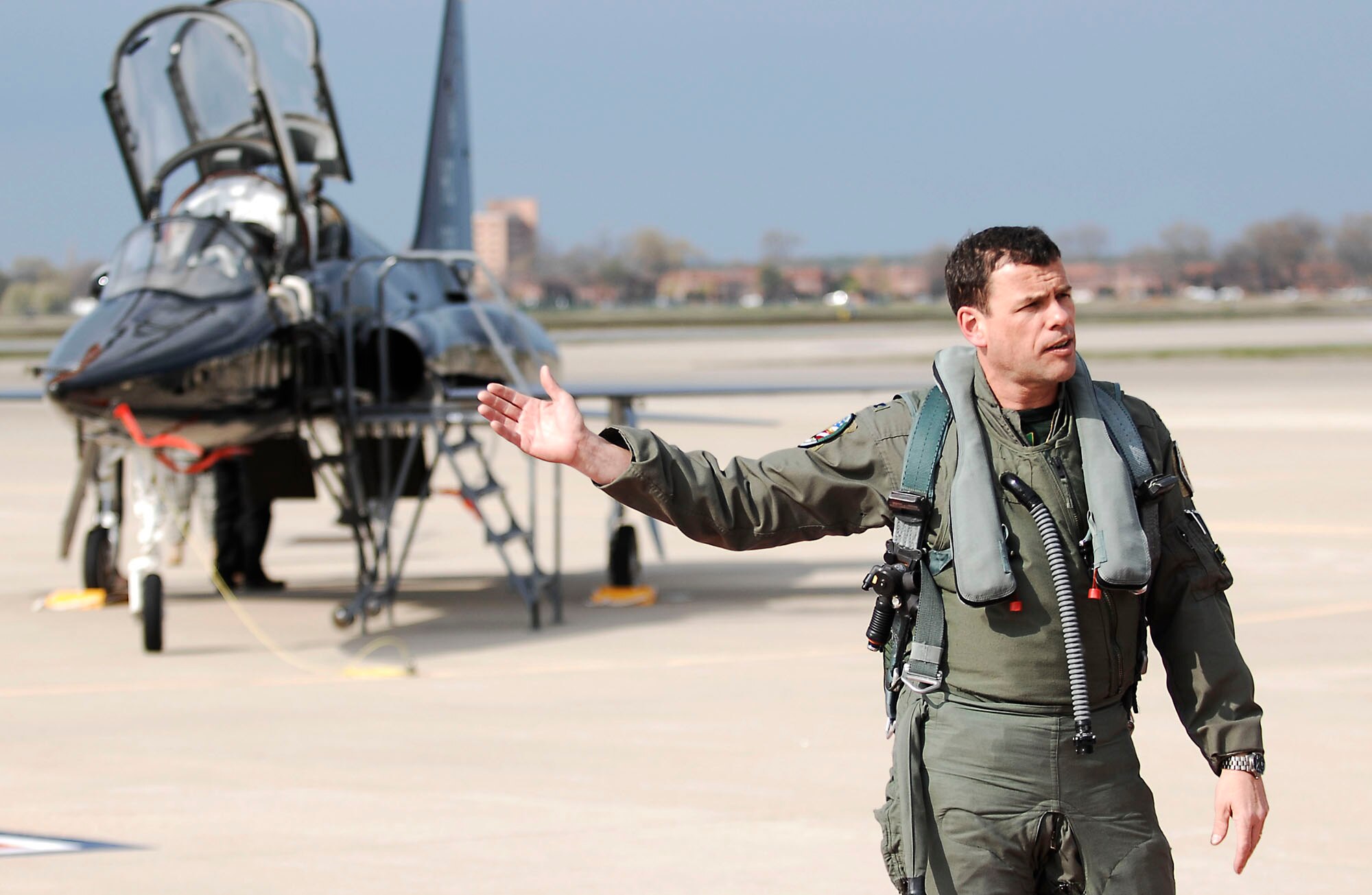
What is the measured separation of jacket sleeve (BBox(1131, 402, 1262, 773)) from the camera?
11.5ft

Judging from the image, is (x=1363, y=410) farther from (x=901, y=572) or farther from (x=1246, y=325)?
(x=1246, y=325)

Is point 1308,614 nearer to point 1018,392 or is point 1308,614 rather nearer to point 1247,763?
point 1247,763

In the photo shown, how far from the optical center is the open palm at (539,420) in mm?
3629

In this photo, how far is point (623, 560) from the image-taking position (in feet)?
46.2

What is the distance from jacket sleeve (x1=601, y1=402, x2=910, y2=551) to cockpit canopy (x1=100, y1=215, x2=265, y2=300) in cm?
860

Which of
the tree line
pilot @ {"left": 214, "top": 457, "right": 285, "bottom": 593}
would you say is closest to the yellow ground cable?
pilot @ {"left": 214, "top": 457, "right": 285, "bottom": 593}

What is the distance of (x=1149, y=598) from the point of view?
3.62m

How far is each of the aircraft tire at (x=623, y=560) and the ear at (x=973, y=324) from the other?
415 inches

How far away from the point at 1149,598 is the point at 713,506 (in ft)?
3.33

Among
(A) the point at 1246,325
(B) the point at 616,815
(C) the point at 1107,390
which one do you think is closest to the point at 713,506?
(C) the point at 1107,390

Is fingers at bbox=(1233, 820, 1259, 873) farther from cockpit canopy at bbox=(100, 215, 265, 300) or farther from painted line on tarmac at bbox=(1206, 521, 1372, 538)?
painted line on tarmac at bbox=(1206, 521, 1372, 538)

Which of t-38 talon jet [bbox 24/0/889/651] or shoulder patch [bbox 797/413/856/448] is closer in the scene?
shoulder patch [bbox 797/413/856/448]

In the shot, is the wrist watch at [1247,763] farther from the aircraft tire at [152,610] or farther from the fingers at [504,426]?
the aircraft tire at [152,610]

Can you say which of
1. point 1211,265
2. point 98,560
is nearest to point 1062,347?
point 98,560
